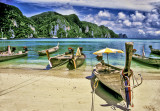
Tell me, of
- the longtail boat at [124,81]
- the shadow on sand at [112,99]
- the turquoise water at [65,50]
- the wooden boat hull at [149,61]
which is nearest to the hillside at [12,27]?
the turquoise water at [65,50]

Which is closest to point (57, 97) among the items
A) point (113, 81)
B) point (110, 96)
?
point (110, 96)

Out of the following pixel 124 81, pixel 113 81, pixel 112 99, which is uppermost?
pixel 124 81

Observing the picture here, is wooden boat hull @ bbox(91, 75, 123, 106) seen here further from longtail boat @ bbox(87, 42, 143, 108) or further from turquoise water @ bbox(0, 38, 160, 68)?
turquoise water @ bbox(0, 38, 160, 68)

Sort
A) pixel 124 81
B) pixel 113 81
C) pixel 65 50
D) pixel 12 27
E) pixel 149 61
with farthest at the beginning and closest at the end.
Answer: pixel 12 27 < pixel 65 50 < pixel 149 61 < pixel 113 81 < pixel 124 81

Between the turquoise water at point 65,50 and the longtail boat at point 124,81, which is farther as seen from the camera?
the turquoise water at point 65,50

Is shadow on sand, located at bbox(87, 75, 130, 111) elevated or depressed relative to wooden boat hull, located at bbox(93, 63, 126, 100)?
depressed

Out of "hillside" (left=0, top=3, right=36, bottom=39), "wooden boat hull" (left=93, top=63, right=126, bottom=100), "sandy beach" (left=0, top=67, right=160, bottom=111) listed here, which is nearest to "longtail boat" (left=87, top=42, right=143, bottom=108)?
"wooden boat hull" (left=93, top=63, right=126, bottom=100)

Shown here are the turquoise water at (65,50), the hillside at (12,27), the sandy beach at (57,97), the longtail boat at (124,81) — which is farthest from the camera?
the hillside at (12,27)

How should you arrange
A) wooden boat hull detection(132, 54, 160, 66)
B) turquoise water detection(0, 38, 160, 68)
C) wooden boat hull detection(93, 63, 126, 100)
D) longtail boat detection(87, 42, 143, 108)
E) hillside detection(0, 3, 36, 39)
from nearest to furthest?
1. longtail boat detection(87, 42, 143, 108)
2. wooden boat hull detection(93, 63, 126, 100)
3. wooden boat hull detection(132, 54, 160, 66)
4. turquoise water detection(0, 38, 160, 68)
5. hillside detection(0, 3, 36, 39)

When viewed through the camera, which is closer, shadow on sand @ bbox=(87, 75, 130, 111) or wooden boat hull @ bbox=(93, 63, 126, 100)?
shadow on sand @ bbox=(87, 75, 130, 111)

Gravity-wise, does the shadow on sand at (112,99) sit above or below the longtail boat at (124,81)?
below

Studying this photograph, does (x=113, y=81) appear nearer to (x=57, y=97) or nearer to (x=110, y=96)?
(x=110, y=96)

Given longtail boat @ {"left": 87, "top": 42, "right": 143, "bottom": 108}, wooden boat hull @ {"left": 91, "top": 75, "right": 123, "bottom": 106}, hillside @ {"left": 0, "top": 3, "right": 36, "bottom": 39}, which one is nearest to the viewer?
longtail boat @ {"left": 87, "top": 42, "right": 143, "bottom": 108}

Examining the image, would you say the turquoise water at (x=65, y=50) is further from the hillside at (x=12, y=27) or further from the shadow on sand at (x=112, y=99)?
the hillside at (x=12, y=27)
